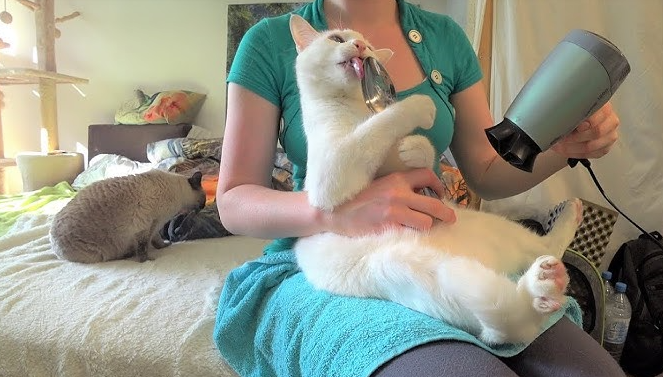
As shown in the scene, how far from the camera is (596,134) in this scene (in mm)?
611

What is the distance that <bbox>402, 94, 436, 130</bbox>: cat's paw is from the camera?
2.01ft

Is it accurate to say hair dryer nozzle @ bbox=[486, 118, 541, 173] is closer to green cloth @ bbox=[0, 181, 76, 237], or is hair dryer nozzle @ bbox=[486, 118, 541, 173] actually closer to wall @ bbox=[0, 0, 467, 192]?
green cloth @ bbox=[0, 181, 76, 237]

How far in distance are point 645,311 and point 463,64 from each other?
3.62ft

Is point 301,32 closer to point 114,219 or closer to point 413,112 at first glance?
point 413,112

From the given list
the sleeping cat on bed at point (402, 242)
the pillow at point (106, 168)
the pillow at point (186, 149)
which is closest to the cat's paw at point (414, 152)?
the sleeping cat on bed at point (402, 242)

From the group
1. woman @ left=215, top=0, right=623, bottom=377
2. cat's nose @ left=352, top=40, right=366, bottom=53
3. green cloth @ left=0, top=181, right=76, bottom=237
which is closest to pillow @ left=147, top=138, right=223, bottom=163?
green cloth @ left=0, top=181, right=76, bottom=237

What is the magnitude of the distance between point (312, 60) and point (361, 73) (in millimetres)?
83

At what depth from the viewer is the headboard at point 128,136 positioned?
251 centimetres

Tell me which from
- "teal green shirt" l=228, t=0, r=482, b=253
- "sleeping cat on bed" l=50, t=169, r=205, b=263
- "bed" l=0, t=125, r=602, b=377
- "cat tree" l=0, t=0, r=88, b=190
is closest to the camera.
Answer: "teal green shirt" l=228, t=0, r=482, b=253

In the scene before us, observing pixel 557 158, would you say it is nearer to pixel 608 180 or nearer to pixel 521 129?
pixel 521 129

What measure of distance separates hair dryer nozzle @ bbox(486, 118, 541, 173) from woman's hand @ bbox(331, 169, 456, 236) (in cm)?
11

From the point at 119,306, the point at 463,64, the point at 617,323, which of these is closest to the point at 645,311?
the point at 617,323

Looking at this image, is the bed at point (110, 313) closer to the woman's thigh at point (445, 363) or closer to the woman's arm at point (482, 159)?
the woman's thigh at point (445, 363)

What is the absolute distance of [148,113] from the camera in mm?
2553
